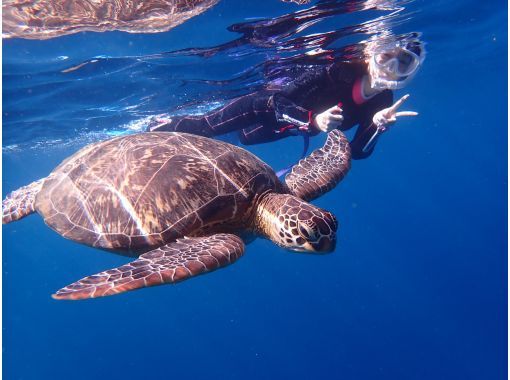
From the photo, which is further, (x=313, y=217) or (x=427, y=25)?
(x=427, y=25)

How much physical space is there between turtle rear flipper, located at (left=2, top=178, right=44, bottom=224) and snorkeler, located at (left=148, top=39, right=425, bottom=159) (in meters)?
4.70

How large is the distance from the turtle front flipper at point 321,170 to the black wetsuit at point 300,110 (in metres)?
0.62

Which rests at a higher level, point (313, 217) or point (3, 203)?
point (313, 217)

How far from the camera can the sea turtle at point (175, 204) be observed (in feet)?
13.2

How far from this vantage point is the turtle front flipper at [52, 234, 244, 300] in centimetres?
294

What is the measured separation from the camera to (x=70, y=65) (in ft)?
30.6

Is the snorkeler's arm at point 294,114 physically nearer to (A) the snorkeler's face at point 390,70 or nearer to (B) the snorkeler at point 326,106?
(B) the snorkeler at point 326,106

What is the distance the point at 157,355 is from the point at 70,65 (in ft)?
114

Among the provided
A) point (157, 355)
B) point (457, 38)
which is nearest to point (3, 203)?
point (457, 38)

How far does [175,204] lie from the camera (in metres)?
4.34

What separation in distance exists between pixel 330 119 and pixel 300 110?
1.28 metres

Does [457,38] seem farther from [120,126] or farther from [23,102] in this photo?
[23,102]

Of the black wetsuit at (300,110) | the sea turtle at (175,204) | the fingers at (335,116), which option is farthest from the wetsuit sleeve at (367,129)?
the sea turtle at (175,204)

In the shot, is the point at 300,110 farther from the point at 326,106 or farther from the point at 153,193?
the point at 153,193
